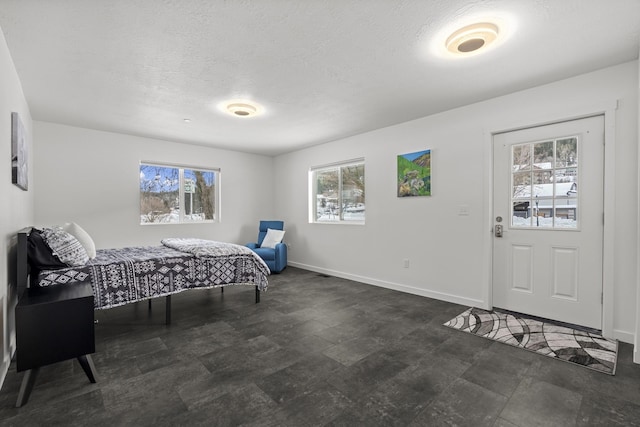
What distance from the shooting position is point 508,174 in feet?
11.0

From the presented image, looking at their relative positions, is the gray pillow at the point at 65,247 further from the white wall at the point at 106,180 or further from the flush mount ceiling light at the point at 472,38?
the flush mount ceiling light at the point at 472,38

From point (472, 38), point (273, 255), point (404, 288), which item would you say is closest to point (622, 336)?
point (404, 288)

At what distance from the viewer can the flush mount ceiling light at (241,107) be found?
3.50m

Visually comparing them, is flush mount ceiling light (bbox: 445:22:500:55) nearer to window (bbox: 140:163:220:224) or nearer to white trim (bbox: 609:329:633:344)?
white trim (bbox: 609:329:633:344)

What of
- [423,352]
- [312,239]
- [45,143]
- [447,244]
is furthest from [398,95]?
[45,143]

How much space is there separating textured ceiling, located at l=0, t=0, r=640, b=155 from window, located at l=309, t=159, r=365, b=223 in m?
1.50

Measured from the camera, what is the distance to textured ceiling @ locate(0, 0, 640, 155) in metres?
1.91

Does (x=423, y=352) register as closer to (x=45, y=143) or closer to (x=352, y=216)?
(x=352, y=216)

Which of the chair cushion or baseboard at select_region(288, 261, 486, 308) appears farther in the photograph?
the chair cushion

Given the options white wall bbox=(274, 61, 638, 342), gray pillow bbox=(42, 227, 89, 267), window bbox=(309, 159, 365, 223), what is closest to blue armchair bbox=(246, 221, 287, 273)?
white wall bbox=(274, 61, 638, 342)

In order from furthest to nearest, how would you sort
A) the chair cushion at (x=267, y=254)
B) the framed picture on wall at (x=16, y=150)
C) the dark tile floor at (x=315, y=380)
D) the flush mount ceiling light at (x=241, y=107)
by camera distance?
the chair cushion at (x=267, y=254) → the flush mount ceiling light at (x=241, y=107) → the framed picture on wall at (x=16, y=150) → the dark tile floor at (x=315, y=380)

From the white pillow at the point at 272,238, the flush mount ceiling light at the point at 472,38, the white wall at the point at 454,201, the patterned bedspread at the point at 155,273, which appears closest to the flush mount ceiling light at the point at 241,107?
the patterned bedspread at the point at 155,273

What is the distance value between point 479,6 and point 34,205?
5.55 metres

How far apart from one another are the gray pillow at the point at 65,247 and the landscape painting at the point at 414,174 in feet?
12.5
